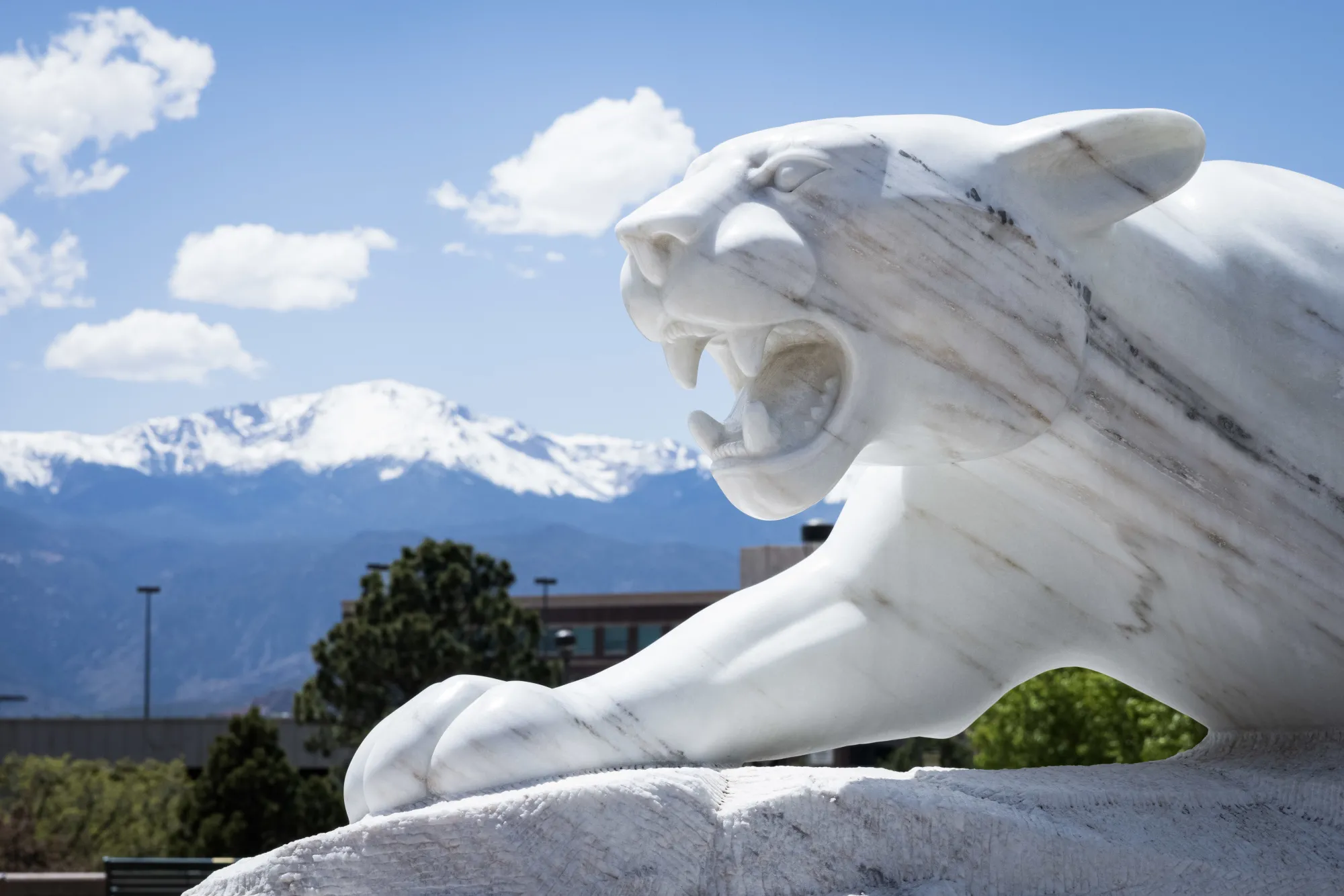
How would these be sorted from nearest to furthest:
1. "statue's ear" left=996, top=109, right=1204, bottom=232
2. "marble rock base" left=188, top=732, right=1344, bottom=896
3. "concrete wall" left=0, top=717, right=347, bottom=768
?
"marble rock base" left=188, top=732, right=1344, bottom=896
"statue's ear" left=996, top=109, right=1204, bottom=232
"concrete wall" left=0, top=717, right=347, bottom=768

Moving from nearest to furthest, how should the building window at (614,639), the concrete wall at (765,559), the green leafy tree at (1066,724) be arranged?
the green leafy tree at (1066,724) < the concrete wall at (765,559) < the building window at (614,639)

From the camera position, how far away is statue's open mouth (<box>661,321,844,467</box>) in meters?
Answer: 3.12

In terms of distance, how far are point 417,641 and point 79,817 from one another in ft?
20.3

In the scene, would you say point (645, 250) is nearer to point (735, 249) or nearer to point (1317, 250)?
point (735, 249)

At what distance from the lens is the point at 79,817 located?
23266mm

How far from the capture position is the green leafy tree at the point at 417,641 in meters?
22.7

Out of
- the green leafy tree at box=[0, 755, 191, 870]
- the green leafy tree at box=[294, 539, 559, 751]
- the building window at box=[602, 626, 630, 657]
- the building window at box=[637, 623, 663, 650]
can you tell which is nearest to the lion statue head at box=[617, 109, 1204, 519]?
the green leafy tree at box=[294, 539, 559, 751]

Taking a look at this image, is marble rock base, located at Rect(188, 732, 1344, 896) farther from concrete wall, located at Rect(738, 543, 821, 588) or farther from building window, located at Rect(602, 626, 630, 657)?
building window, located at Rect(602, 626, 630, 657)

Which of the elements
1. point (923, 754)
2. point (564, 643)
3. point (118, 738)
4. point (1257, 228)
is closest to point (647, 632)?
point (923, 754)

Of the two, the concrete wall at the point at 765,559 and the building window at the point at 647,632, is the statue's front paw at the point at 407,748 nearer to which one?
the concrete wall at the point at 765,559

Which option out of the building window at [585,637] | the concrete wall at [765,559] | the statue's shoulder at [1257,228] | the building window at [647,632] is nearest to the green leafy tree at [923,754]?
the concrete wall at [765,559]

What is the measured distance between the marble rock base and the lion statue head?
2.09ft

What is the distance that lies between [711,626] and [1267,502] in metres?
1.33

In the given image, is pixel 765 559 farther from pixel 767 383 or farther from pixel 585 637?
pixel 767 383
